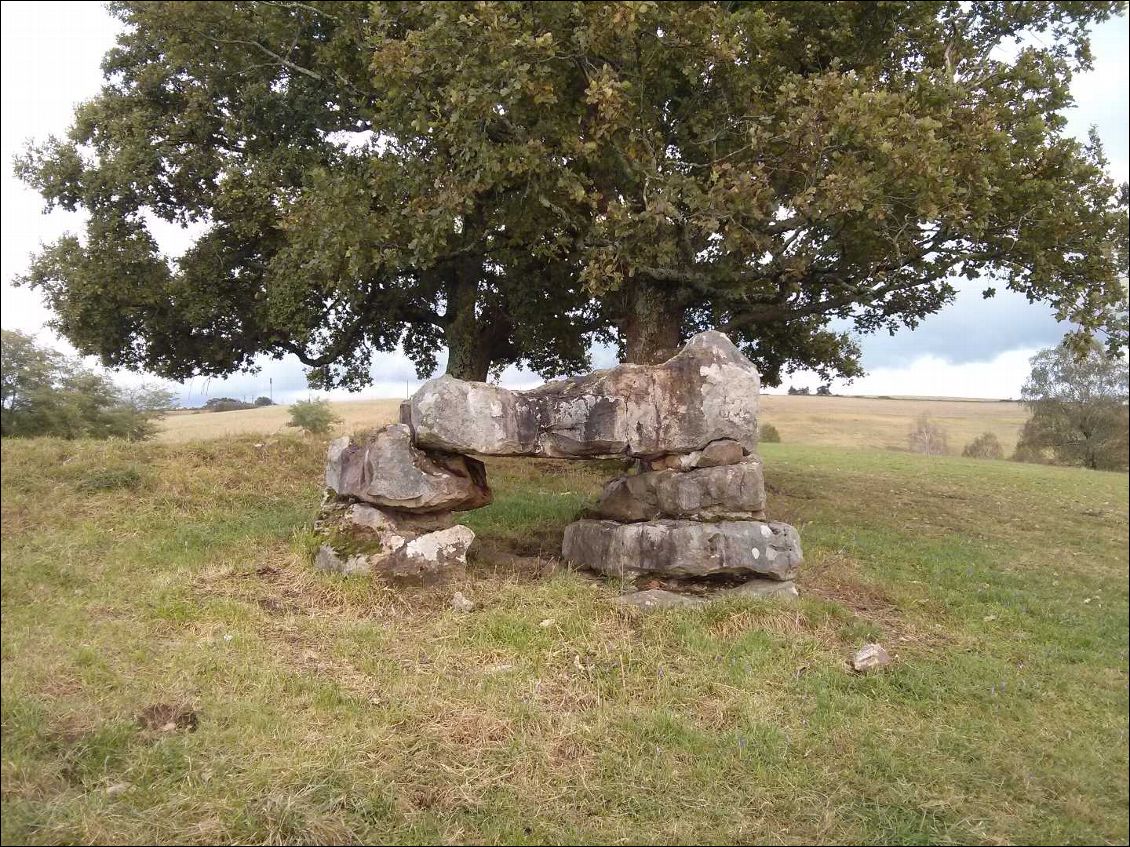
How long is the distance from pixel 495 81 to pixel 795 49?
5.88 meters

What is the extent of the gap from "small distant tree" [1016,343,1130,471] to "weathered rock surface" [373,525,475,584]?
20.0 feet

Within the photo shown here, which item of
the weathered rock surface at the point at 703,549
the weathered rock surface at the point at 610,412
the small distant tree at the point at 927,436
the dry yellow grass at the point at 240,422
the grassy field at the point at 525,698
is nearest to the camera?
the grassy field at the point at 525,698

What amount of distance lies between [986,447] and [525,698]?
5.95 meters

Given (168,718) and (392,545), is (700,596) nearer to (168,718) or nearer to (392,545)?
(392,545)

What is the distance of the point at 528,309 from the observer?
16.0 metres

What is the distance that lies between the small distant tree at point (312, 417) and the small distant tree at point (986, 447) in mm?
13021

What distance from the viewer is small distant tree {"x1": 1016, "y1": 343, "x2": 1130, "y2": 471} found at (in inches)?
177

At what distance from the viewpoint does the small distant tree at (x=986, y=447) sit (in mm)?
7334

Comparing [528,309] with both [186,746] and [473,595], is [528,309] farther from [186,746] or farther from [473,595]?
[186,746]

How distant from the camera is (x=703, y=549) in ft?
27.6

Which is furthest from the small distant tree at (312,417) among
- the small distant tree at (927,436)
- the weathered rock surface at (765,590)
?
the small distant tree at (927,436)

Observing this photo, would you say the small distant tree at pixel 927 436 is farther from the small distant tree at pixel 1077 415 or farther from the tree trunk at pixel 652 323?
the tree trunk at pixel 652 323

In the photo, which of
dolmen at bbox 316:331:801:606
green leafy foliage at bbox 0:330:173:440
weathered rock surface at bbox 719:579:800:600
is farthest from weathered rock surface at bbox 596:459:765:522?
green leafy foliage at bbox 0:330:173:440

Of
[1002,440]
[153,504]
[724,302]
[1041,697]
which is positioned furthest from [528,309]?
[1041,697]
